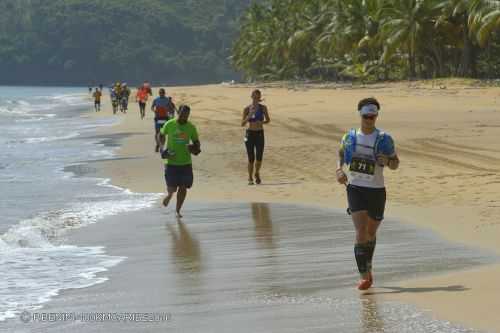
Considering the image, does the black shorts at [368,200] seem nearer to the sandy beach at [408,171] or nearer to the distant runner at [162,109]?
the sandy beach at [408,171]

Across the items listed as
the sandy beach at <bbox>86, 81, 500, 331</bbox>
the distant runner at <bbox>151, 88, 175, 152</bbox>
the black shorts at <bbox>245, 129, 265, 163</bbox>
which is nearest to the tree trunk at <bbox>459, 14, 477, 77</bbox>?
the sandy beach at <bbox>86, 81, 500, 331</bbox>

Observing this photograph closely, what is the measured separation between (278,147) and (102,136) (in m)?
9.17

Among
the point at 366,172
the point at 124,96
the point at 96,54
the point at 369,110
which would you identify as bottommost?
the point at 96,54

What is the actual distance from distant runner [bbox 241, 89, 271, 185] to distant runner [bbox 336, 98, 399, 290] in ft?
23.5

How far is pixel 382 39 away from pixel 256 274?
47839 millimetres

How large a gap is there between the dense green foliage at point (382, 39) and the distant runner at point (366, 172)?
116 feet

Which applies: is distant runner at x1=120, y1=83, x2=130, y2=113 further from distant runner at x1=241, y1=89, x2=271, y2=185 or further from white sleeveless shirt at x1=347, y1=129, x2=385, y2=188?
white sleeveless shirt at x1=347, y1=129, x2=385, y2=188

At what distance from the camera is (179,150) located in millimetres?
11656

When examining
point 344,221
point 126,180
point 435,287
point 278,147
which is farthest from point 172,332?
point 278,147

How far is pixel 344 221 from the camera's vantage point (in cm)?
1049

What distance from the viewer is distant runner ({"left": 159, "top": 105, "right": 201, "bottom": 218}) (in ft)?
38.0

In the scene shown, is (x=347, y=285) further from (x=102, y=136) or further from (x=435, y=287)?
(x=102, y=136)

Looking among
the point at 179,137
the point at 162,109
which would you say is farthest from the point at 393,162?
the point at 162,109

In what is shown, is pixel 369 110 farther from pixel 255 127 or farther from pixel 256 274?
pixel 255 127
